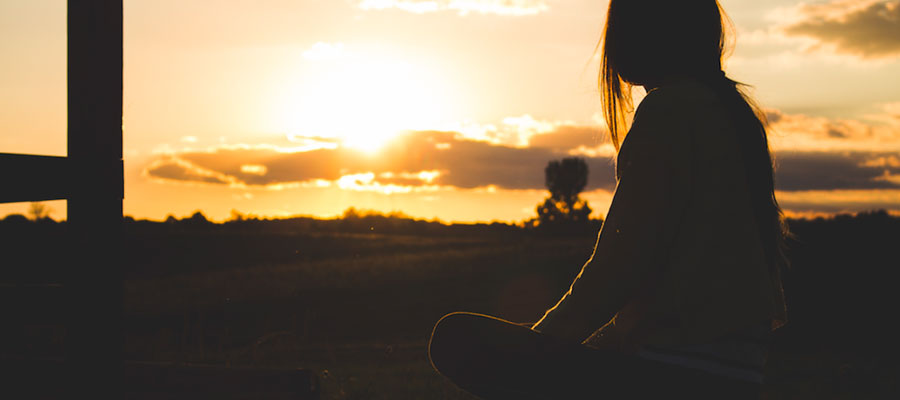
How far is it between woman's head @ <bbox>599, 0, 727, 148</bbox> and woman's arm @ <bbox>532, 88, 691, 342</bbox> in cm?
28

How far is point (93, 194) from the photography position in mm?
2590

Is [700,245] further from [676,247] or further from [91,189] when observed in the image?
[91,189]

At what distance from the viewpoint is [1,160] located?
7.88 feet

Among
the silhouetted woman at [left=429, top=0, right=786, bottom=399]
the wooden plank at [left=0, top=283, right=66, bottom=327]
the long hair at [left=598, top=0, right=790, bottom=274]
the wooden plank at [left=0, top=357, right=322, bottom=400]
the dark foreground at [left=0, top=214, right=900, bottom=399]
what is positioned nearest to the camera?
the silhouetted woman at [left=429, top=0, right=786, bottom=399]

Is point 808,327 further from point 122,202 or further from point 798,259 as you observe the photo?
point 122,202

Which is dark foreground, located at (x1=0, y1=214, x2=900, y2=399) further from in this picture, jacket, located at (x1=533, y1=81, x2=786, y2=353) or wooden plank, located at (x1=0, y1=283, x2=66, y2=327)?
jacket, located at (x1=533, y1=81, x2=786, y2=353)

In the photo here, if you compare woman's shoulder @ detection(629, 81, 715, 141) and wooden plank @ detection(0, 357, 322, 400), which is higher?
woman's shoulder @ detection(629, 81, 715, 141)

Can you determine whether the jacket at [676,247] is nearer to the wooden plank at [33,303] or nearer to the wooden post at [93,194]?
the wooden post at [93,194]

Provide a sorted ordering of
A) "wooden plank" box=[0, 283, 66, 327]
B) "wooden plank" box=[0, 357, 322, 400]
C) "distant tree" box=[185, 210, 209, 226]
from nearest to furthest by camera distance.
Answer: "wooden plank" box=[0, 283, 66, 327] < "wooden plank" box=[0, 357, 322, 400] < "distant tree" box=[185, 210, 209, 226]

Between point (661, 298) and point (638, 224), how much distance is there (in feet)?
0.66

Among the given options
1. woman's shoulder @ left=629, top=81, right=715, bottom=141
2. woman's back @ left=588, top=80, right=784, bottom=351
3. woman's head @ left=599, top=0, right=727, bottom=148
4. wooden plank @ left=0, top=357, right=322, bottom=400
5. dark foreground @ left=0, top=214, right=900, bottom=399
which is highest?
woman's head @ left=599, top=0, right=727, bottom=148

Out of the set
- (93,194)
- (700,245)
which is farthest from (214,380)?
(700,245)

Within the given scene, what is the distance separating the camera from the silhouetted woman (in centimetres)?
179

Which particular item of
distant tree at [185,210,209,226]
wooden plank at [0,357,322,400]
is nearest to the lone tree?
distant tree at [185,210,209,226]
